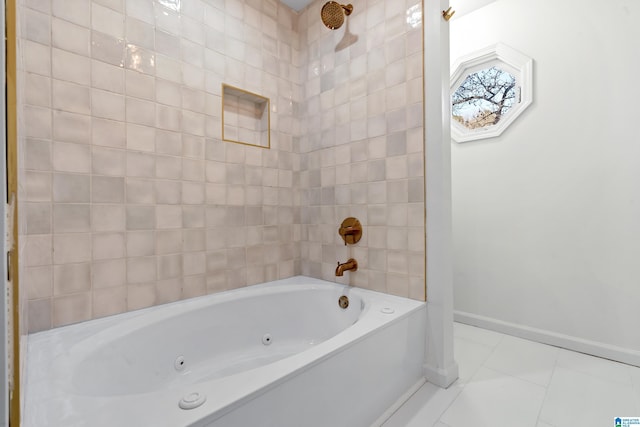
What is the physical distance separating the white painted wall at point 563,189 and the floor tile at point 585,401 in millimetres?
398

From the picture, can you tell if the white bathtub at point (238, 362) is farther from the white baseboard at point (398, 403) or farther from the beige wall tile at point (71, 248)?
the beige wall tile at point (71, 248)

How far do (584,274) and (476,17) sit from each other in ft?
6.77

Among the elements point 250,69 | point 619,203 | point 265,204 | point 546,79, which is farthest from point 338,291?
point 546,79

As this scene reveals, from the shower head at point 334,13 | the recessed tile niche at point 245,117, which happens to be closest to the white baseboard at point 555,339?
the recessed tile niche at point 245,117

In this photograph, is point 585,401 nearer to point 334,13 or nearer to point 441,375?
point 441,375

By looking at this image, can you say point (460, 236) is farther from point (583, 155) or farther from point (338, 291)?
point (338, 291)

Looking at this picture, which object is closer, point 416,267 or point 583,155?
point 416,267

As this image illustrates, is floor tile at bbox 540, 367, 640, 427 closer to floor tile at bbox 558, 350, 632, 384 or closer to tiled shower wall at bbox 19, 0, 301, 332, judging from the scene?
floor tile at bbox 558, 350, 632, 384

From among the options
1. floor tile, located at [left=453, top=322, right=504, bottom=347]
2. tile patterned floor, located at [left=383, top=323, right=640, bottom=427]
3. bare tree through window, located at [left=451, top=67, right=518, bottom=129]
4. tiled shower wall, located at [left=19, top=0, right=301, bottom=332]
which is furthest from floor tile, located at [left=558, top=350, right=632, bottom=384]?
tiled shower wall, located at [left=19, top=0, right=301, bottom=332]

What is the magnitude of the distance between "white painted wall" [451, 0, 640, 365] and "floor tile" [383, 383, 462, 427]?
103 centimetres

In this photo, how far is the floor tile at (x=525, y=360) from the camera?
1.60m

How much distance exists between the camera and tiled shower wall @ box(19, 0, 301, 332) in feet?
3.97

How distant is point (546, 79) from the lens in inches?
77.8

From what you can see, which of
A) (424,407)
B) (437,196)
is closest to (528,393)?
(424,407)
